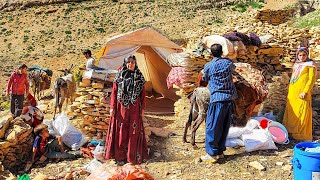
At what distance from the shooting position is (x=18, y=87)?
286 inches

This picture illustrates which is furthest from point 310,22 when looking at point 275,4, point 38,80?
point 275,4

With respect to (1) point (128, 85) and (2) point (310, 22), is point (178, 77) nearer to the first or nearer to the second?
(1) point (128, 85)

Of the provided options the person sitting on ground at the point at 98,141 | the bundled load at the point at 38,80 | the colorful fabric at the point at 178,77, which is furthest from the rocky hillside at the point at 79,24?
the person sitting on ground at the point at 98,141

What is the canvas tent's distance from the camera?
9094mm

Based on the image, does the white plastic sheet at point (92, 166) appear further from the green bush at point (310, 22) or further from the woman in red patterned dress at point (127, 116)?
the green bush at point (310, 22)

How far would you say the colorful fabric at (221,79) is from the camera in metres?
4.92

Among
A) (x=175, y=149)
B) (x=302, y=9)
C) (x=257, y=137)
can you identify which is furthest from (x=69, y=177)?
(x=302, y=9)

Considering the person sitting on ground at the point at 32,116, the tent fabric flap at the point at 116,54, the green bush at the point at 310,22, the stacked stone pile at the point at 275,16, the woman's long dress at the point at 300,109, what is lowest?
the person sitting on ground at the point at 32,116

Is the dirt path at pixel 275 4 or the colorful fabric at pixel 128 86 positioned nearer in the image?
the colorful fabric at pixel 128 86

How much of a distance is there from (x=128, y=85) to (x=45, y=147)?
172cm

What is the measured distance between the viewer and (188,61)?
761cm

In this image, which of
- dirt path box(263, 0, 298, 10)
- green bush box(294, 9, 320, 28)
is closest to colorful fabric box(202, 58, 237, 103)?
green bush box(294, 9, 320, 28)

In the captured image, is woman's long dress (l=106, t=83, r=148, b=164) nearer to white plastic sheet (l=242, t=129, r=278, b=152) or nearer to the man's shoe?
the man's shoe

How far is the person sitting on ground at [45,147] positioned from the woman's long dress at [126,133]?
0.86m
